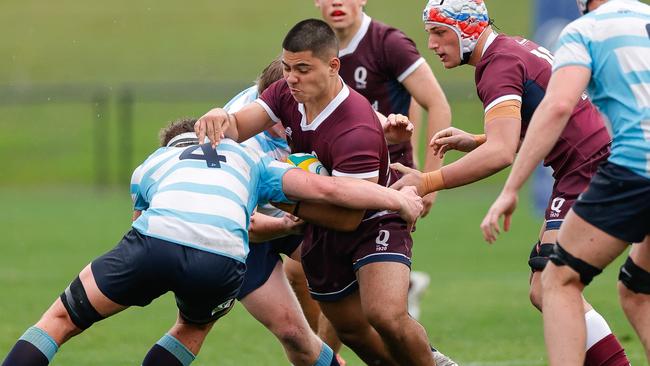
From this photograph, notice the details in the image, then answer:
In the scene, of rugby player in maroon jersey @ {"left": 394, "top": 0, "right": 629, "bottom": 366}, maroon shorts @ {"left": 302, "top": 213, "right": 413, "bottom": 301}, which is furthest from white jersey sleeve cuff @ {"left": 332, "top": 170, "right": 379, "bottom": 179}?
maroon shorts @ {"left": 302, "top": 213, "right": 413, "bottom": 301}

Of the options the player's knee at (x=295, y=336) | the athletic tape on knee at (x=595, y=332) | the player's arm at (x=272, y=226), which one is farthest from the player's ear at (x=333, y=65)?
the athletic tape on knee at (x=595, y=332)

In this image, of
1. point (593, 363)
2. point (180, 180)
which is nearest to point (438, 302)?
point (593, 363)

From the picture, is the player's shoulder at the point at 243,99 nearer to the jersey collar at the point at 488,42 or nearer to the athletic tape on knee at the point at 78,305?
the jersey collar at the point at 488,42

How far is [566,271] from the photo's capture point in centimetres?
541

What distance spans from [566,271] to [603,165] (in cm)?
51

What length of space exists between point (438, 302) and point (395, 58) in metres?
4.21

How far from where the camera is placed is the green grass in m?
8.96

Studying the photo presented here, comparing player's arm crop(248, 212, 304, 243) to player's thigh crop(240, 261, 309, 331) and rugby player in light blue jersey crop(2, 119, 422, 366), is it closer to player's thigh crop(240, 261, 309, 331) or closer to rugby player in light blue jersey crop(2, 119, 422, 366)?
player's thigh crop(240, 261, 309, 331)

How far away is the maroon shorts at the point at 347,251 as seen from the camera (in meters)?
6.35

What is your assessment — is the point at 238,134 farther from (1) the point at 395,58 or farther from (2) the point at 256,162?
(1) the point at 395,58

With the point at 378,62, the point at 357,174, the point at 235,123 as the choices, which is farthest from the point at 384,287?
the point at 378,62

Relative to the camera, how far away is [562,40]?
5402mm

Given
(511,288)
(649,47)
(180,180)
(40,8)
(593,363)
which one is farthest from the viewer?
(40,8)

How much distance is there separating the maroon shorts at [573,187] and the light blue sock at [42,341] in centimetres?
264
